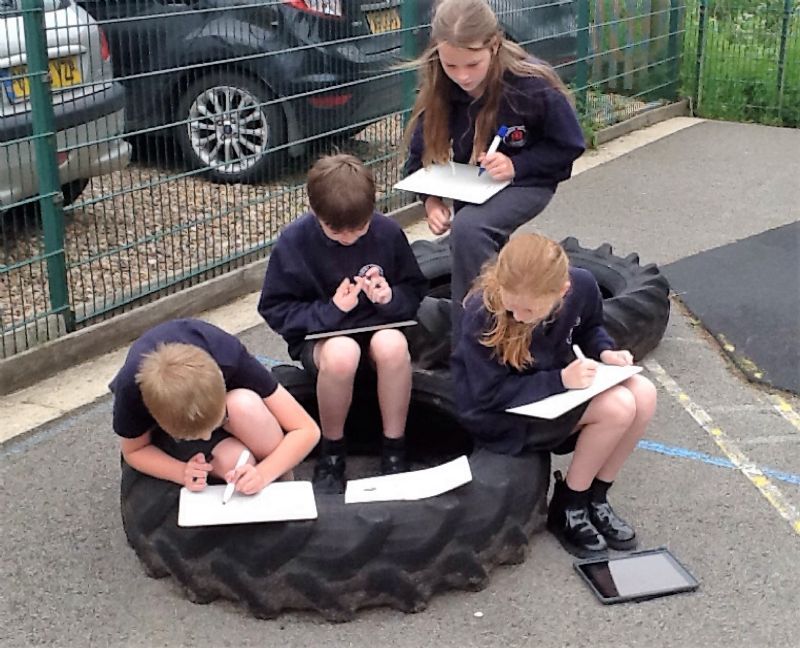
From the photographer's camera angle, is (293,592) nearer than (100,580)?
Yes

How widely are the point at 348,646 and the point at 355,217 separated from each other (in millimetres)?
1316

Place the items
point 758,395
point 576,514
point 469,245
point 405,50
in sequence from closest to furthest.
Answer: point 576,514, point 469,245, point 758,395, point 405,50

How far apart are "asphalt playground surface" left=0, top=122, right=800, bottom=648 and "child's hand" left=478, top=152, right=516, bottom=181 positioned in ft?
3.66

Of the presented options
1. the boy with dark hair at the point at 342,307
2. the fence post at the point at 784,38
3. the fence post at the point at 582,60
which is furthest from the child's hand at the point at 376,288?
the fence post at the point at 784,38

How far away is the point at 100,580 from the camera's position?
3193 mm

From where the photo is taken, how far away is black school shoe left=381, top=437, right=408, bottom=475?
146 inches

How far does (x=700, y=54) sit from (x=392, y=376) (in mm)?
7735

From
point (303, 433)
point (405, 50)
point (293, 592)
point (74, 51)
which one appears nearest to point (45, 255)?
point (74, 51)

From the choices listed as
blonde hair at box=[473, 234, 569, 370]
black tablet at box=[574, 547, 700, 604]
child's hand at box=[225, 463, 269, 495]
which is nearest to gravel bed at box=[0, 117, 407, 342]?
child's hand at box=[225, 463, 269, 495]

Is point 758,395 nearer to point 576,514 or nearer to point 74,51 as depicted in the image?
point 576,514

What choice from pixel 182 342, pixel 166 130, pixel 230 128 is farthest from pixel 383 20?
pixel 182 342

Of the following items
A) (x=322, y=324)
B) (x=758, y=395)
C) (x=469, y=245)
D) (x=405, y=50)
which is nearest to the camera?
(x=322, y=324)

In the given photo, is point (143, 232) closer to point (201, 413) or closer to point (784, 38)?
point (201, 413)

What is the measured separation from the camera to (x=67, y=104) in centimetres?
470
